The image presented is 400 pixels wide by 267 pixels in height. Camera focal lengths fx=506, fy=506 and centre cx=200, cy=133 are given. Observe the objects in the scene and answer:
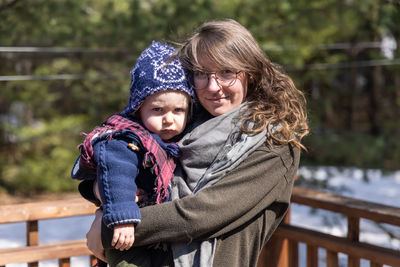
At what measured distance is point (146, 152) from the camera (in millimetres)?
1453

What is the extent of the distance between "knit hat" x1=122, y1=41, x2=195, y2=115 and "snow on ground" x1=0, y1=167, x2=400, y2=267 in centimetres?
258

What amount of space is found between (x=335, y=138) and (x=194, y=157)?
4.35 metres

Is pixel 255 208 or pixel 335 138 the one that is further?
pixel 335 138

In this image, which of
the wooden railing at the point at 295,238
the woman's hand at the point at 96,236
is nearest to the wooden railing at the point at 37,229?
the wooden railing at the point at 295,238

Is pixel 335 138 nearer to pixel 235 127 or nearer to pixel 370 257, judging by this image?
pixel 370 257

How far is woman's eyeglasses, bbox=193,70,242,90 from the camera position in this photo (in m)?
1.56

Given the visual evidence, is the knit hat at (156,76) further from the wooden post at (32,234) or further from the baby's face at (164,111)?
the wooden post at (32,234)

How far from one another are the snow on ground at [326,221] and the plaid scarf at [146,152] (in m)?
2.52

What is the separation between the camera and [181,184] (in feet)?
4.96

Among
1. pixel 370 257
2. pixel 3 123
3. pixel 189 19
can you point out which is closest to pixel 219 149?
pixel 370 257

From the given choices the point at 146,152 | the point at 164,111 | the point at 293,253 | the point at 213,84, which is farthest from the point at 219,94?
the point at 293,253

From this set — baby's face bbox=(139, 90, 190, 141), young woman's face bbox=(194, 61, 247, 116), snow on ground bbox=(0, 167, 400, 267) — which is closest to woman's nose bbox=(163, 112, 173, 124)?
baby's face bbox=(139, 90, 190, 141)

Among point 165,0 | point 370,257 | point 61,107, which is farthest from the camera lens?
point 61,107

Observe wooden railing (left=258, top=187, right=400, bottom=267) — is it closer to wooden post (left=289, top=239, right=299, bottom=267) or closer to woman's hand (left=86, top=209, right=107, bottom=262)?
wooden post (left=289, top=239, right=299, bottom=267)
